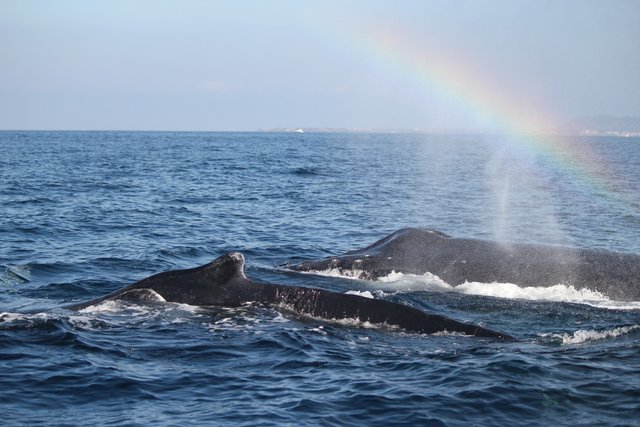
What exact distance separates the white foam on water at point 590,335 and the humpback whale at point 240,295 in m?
2.15

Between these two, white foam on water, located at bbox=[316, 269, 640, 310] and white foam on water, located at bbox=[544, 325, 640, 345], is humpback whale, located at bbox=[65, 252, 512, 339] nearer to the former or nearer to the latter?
white foam on water, located at bbox=[544, 325, 640, 345]

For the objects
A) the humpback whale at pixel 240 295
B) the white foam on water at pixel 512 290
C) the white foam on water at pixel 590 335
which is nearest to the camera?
the white foam on water at pixel 590 335

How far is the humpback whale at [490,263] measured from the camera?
15891 mm

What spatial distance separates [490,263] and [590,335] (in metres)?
4.58

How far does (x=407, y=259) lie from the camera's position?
17.6 meters

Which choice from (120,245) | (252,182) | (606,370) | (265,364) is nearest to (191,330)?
(265,364)

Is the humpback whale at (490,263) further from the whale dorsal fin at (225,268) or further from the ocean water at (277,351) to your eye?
the whale dorsal fin at (225,268)

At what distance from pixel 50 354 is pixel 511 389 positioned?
6.12 m

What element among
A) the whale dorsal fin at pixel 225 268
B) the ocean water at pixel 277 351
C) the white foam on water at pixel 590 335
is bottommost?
the ocean water at pixel 277 351

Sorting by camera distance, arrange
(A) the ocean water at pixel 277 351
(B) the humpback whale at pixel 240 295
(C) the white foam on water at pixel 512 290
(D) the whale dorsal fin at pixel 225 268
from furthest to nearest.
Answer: (C) the white foam on water at pixel 512 290, (D) the whale dorsal fin at pixel 225 268, (B) the humpback whale at pixel 240 295, (A) the ocean water at pixel 277 351

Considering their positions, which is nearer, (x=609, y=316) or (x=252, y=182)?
(x=609, y=316)

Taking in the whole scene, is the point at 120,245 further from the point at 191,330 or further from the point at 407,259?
the point at 191,330

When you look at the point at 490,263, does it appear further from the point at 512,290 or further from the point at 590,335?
the point at 590,335

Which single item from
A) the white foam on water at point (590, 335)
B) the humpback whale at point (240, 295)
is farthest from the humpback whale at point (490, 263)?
the humpback whale at point (240, 295)
